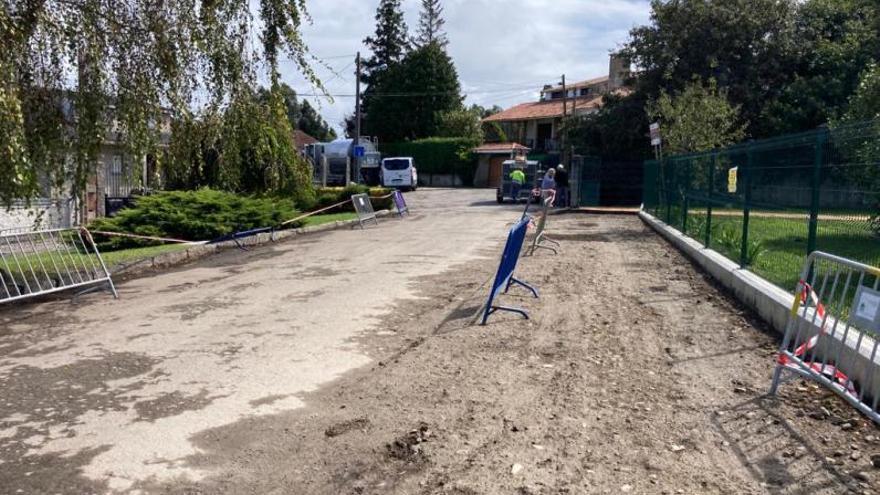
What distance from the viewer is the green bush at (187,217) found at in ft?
50.4

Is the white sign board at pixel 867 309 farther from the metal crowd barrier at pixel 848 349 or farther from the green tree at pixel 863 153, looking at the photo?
the green tree at pixel 863 153

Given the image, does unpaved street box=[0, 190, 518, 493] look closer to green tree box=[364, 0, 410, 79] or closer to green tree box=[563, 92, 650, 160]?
green tree box=[563, 92, 650, 160]

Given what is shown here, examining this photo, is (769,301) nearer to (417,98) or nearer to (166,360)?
(166,360)

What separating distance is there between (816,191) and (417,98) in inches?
2697

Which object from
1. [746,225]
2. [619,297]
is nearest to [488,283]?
[619,297]

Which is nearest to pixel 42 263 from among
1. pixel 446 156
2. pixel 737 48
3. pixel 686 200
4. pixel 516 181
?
pixel 686 200

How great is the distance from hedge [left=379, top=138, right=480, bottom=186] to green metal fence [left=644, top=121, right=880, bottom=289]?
1796 inches

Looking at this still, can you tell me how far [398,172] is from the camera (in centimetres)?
4709

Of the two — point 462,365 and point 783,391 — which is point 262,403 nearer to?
point 462,365

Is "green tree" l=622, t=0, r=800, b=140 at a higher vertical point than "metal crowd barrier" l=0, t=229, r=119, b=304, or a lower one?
higher

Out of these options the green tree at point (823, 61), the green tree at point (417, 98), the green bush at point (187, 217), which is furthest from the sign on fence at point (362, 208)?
the green tree at point (417, 98)

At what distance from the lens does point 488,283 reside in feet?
35.7

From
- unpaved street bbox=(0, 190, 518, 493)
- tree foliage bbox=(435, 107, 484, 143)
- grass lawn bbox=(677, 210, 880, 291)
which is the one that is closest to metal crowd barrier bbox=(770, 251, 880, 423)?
grass lawn bbox=(677, 210, 880, 291)

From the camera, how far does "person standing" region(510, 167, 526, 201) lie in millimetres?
33094
